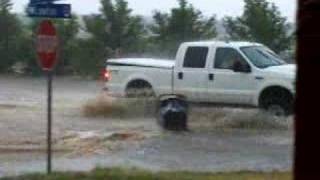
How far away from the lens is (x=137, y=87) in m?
23.5

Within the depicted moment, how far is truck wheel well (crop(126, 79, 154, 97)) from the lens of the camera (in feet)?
76.3

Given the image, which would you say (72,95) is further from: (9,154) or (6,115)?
(9,154)

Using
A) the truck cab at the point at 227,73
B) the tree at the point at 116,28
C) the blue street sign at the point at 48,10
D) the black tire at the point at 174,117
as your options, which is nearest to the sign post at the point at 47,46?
the blue street sign at the point at 48,10

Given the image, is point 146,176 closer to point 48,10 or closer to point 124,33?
point 48,10

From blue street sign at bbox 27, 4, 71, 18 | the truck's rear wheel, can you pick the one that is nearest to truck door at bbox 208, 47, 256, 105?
the truck's rear wheel

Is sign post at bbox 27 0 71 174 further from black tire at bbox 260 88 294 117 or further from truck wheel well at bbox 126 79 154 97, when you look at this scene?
truck wheel well at bbox 126 79 154 97

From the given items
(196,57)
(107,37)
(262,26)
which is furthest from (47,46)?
(107,37)

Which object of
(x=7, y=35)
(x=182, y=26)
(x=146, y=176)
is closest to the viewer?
(x=146, y=176)

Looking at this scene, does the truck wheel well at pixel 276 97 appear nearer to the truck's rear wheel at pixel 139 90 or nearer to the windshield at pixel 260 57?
the windshield at pixel 260 57

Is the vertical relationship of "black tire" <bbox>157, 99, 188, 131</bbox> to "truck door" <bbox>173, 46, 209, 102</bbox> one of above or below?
below

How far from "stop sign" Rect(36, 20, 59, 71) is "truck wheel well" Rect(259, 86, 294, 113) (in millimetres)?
9258

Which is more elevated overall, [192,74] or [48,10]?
[48,10]

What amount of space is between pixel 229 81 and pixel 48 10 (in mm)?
10050

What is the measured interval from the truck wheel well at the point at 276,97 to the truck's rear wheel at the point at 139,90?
2.91 m
